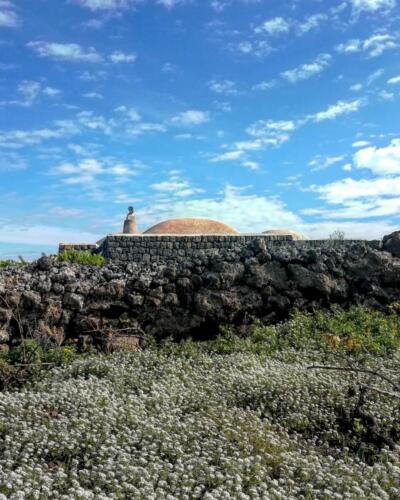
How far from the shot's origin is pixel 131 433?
18.6 ft

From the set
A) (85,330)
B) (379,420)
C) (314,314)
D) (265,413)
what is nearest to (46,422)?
(265,413)

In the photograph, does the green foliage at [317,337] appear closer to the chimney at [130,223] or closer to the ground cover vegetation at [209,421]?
the ground cover vegetation at [209,421]

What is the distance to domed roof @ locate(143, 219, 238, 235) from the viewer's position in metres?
26.4

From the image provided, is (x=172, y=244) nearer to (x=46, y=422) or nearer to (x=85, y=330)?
(x=85, y=330)

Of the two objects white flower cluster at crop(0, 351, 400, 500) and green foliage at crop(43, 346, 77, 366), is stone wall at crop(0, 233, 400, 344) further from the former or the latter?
white flower cluster at crop(0, 351, 400, 500)

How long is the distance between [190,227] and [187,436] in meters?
21.2

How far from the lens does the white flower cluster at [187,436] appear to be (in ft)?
15.3

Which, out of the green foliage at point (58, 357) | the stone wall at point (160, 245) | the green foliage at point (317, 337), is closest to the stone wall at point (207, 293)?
the green foliage at point (317, 337)

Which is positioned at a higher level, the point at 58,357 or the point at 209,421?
the point at 58,357

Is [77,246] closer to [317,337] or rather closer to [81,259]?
[81,259]

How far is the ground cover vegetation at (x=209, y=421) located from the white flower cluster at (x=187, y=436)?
16mm

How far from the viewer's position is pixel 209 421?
5.98 metres

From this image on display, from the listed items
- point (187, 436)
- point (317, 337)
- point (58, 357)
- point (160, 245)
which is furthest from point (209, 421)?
point (160, 245)

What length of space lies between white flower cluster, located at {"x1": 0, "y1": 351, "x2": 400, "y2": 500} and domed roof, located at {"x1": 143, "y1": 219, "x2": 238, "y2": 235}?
18083 millimetres
